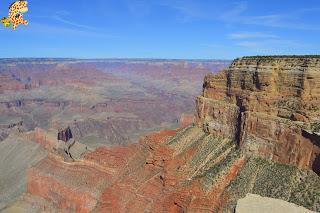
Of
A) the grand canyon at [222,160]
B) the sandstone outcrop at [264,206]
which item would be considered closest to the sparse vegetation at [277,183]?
the grand canyon at [222,160]

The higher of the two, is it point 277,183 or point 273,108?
point 273,108

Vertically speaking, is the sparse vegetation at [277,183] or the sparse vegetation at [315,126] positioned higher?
the sparse vegetation at [315,126]

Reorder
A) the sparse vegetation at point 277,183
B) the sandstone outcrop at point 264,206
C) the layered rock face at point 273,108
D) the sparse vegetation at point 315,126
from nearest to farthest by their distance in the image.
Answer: the sandstone outcrop at point 264,206
the sparse vegetation at point 277,183
the sparse vegetation at point 315,126
the layered rock face at point 273,108

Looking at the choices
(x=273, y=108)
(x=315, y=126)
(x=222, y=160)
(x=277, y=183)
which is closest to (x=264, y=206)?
(x=277, y=183)

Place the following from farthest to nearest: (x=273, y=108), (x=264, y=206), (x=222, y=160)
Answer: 1. (x=222, y=160)
2. (x=273, y=108)
3. (x=264, y=206)

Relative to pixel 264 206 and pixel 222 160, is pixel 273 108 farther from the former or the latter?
pixel 264 206

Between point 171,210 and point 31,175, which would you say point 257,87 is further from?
point 31,175

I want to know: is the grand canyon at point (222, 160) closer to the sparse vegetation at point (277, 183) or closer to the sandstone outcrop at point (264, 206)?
the sparse vegetation at point (277, 183)

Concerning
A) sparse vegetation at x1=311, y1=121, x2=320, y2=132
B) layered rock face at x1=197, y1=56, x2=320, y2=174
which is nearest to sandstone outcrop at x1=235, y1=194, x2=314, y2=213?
→ layered rock face at x1=197, y1=56, x2=320, y2=174

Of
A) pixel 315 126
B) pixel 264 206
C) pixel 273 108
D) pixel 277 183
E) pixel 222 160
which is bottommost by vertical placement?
pixel 264 206
